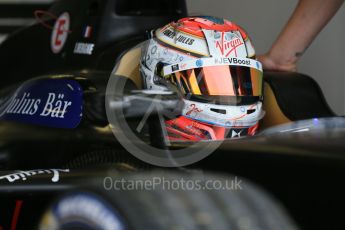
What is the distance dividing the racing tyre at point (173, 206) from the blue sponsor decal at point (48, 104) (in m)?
0.42

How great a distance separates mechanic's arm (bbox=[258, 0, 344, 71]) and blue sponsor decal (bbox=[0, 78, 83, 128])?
2.27ft

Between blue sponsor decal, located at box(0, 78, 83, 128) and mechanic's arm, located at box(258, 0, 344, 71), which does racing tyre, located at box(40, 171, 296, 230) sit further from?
mechanic's arm, located at box(258, 0, 344, 71)

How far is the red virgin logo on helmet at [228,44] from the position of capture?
5.67 feet

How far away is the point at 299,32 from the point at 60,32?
83 centimetres

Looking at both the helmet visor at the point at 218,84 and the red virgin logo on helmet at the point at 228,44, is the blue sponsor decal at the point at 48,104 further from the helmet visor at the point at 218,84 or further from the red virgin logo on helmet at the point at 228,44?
the red virgin logo on helmet at the point at 228,44

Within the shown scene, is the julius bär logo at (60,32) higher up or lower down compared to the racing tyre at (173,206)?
lower down

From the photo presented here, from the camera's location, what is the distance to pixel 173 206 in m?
1.08

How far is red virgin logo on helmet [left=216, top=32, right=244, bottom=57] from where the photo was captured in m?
1.73

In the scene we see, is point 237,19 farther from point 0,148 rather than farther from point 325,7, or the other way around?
point 0,148

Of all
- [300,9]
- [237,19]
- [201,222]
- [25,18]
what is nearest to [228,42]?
[300,9]

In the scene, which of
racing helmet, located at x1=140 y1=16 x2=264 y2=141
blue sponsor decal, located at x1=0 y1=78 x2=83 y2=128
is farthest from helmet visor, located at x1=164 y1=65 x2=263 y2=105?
blue sponsor decal, located at x1=0 y1=78 x2=83 y2=128

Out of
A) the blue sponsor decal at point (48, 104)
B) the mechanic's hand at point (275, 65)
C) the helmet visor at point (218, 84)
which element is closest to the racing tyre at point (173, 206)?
the blue sponsor decal at point (48, 104)

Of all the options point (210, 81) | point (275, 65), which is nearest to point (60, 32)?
point (275, 65)

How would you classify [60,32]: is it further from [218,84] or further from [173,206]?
[173,206]
